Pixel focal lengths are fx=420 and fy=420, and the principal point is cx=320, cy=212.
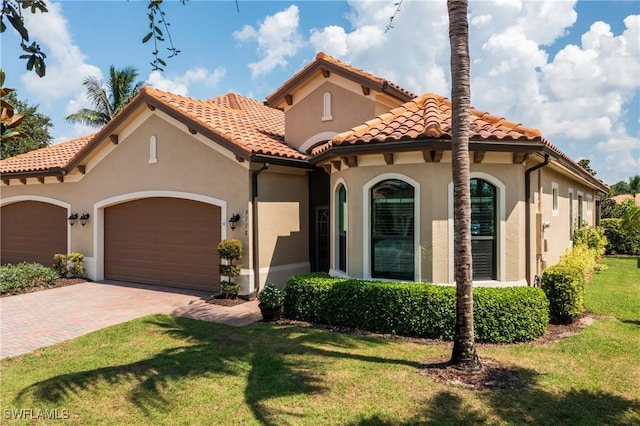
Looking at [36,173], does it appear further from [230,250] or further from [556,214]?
[556,214]

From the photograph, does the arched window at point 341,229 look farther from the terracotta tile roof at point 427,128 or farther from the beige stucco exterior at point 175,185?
the beige stucco exterior at point 175,185

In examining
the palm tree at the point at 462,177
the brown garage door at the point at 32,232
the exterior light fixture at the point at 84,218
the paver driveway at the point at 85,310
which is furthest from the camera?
the brown garage door at the point at 32,232

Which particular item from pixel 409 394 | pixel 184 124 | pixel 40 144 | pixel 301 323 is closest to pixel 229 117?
pixel 184 124

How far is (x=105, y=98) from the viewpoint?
110 feet

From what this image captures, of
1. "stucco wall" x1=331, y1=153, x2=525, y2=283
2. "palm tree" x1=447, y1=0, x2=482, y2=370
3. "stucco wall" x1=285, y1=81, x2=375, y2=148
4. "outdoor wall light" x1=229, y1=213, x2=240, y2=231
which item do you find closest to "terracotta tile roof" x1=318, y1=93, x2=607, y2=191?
"stucco wall" x1=331, y1=153, x2=525, y2=283

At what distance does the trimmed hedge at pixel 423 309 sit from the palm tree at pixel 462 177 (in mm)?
1670

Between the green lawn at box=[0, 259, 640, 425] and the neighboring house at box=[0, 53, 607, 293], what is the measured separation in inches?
95.5

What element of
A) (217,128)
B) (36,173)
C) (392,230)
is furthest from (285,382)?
(36,173)

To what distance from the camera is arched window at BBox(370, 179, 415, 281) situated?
9688mm

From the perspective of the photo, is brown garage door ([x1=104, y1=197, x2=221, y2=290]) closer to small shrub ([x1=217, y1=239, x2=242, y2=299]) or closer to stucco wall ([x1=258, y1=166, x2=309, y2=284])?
small shrub ([x1=217, y1=239, x2=242, y2=299])

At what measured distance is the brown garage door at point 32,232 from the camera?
1738cm

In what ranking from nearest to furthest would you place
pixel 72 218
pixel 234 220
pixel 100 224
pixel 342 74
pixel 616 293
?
pixel 234 220 → pixel 616 293 → pixel 342 74 → pixel 100 224 → pixel 72 218

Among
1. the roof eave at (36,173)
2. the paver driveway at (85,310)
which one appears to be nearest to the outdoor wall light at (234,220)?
the paver driveway at (85,310)

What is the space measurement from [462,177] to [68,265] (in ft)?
49.6
